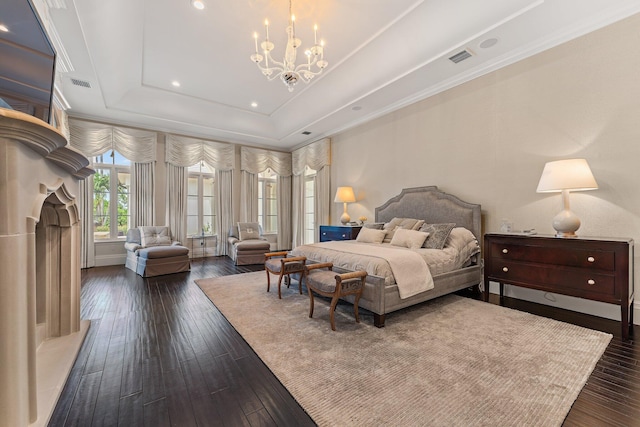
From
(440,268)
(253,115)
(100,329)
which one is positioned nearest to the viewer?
(100,329)

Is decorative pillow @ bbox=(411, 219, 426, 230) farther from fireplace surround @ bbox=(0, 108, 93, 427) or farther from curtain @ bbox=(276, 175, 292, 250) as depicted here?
curtain @ bbox=(276, 175, 292, 250)

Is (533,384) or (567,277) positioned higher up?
(567,277)

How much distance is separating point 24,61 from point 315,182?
19.5 ft

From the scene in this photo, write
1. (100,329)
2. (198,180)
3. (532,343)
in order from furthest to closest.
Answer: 1. (198,180)
2. (100,329)
3. (532,343)

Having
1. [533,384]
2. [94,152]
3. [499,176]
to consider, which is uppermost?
[94,152]

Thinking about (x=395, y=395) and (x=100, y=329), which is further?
(x=100, y=329)

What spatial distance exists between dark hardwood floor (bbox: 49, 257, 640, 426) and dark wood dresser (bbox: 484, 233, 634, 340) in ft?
1.25

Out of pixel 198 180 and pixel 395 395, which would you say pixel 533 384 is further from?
pixel 198 180

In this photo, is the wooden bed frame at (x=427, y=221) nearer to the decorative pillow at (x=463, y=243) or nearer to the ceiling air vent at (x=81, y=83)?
the decorative pillow at (x=463, y=243)

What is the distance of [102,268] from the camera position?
5.67m

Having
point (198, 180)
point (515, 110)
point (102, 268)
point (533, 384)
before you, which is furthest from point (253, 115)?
point (533, 384)

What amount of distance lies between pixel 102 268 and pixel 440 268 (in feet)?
21.5

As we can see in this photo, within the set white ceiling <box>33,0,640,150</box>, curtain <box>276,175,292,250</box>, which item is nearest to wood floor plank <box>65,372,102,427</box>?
white ceiling <box>33,0,640,150</box>

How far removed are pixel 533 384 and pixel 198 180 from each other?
7.46 metres
